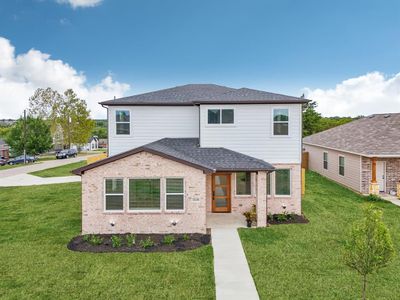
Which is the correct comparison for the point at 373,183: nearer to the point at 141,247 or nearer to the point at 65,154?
the point at 141,247

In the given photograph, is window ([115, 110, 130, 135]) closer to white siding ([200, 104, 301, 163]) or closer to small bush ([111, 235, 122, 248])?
white siding ([200, 104, 301, 163])

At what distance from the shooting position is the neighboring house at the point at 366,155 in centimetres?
1920

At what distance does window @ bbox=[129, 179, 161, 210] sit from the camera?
12.1 meters

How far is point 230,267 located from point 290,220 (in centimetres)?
584

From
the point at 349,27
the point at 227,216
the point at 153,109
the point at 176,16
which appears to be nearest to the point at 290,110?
the point at 227,216

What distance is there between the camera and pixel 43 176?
2947cm

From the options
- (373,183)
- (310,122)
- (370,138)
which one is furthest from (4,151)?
(373,183)

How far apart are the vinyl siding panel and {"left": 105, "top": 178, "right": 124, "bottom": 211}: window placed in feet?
52.8

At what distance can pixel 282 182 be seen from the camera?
14664 millimetres

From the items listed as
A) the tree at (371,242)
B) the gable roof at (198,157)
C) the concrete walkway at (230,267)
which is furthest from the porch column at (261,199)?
the tree at (371,242)

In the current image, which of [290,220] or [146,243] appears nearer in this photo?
[146,243]

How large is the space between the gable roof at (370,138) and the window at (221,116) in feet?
33.5

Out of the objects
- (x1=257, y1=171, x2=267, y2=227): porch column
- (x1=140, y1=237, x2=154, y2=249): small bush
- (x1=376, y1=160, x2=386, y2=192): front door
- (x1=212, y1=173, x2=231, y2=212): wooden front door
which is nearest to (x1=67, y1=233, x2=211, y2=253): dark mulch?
(x1=140, y1=237, x2=154, y2=249): small bush

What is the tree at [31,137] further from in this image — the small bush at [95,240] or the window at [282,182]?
the window at [282,182]
